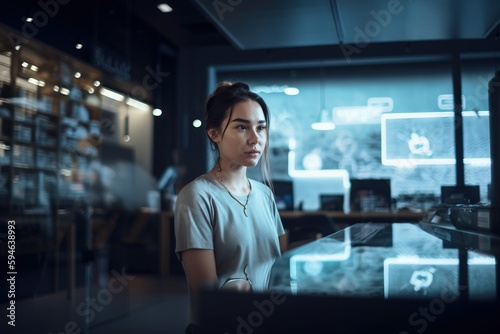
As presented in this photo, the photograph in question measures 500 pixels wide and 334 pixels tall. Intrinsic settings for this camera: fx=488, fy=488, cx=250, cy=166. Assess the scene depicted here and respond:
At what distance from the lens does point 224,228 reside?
127 cm

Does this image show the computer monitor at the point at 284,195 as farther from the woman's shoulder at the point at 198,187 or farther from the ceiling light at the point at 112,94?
the woman's shoulder at the point at 198,187

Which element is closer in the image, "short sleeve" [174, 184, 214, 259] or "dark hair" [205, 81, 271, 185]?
"short sleeve" [174, 184, 214, 259]

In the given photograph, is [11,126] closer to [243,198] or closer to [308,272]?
[243,198]

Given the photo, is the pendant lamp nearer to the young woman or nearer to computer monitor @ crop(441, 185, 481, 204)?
computer monitor @ crop(441, 185, 481, 204)

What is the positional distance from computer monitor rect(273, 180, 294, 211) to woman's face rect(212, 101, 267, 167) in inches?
158

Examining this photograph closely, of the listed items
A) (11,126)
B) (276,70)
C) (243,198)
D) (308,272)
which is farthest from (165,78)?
(308,272)

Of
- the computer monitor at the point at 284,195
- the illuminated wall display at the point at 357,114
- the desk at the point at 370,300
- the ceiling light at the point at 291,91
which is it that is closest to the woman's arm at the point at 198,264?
the desk at the point at 370,300

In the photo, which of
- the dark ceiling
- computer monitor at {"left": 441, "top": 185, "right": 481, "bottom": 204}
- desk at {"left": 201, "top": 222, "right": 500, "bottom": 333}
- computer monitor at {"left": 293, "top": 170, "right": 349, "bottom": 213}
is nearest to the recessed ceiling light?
the dark ceiling

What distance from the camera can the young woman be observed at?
119 cm

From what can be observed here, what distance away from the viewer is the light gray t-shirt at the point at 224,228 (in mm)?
1198

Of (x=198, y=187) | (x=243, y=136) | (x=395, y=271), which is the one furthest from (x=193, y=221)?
(x=395, y=271)

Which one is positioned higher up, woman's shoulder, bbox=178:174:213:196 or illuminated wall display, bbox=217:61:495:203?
illuminated wall display, bbox=217:61:495:203

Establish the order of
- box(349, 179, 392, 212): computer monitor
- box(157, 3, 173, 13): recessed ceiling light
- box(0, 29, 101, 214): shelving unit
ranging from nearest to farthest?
1. box(0, 29, 101, 214): shelving unit
2. box(157, 3, 173, 13): recessed ceiling light
3. box(349, 179, 392, 212): computer monitor

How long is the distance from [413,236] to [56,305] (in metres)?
3.47
